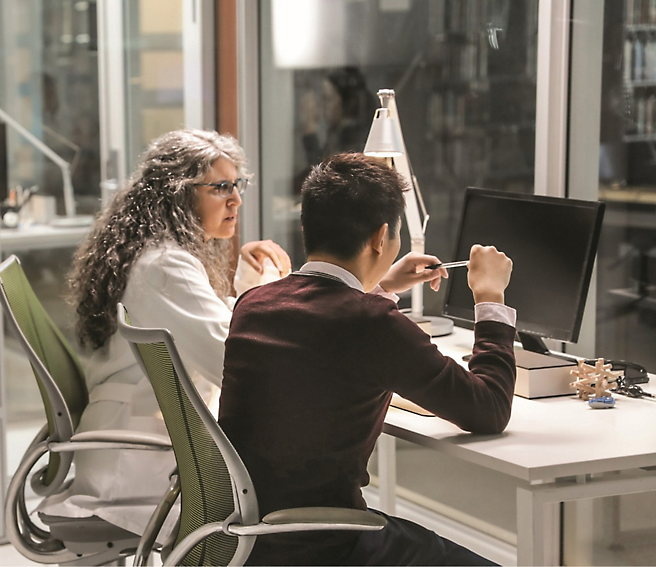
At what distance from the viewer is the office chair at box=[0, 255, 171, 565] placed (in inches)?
76.8

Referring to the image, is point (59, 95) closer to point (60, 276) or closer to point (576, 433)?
point (60, 276)

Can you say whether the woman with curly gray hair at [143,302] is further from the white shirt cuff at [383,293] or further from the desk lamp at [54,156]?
the desk lamp at [54,156]

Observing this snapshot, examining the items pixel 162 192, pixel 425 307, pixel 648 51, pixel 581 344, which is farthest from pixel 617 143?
pixel 162 192

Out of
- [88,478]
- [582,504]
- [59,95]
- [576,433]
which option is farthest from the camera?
[59,95]

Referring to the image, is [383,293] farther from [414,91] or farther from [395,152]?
[414,91]

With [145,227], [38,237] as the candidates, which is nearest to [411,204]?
[145,227]

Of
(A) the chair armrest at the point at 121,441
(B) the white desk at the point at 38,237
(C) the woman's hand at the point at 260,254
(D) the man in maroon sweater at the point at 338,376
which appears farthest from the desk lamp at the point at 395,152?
(B) the white desk at the point at 38,237

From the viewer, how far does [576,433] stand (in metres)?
1.80

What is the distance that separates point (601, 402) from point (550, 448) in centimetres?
34

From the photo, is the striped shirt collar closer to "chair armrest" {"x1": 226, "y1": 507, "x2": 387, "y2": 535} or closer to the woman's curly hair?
"chair armrest" {"x1": 226, "y1": 507, "x2": 387, "y2": 535}

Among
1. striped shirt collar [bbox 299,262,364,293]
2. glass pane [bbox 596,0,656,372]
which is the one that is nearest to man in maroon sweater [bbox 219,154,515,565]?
striped shirt collar [bbox 299,262,364,293]

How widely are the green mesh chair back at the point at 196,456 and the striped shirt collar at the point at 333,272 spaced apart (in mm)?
283

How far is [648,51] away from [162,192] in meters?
1.23

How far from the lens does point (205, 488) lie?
5.44 ft
